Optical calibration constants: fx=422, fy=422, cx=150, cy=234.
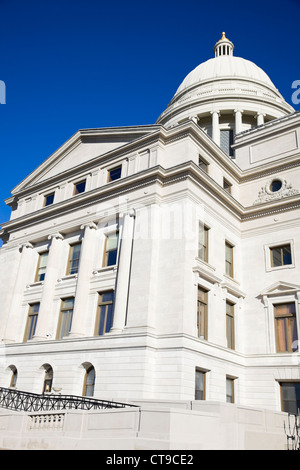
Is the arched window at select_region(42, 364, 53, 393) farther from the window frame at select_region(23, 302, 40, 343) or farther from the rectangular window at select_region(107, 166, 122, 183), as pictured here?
the rectangular window at select_region(107, 166, 122, 183)

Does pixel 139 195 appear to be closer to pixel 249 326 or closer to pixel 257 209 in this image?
pixel 257 209

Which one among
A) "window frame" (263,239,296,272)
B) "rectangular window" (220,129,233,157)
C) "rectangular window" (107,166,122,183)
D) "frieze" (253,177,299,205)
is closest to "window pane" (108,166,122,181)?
"rectangular window" (107,166,122,183)

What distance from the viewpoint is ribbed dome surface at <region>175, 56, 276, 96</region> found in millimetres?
54219

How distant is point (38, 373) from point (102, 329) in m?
4.95

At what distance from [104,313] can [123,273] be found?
9.62ft

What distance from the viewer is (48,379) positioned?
25.9 m

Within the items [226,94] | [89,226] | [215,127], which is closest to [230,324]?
[89,226]

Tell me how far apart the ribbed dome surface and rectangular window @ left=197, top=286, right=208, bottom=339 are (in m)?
36.6

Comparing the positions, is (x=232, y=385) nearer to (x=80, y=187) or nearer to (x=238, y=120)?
(x=80, y=187)

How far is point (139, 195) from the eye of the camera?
27.1 m

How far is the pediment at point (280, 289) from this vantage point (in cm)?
2626

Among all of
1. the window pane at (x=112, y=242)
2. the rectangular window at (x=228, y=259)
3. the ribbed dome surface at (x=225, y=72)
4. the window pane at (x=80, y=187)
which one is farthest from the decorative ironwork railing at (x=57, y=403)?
the ribbed dome surface at (x=225, y=72)

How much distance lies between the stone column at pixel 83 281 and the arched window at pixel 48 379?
2.62 meters
